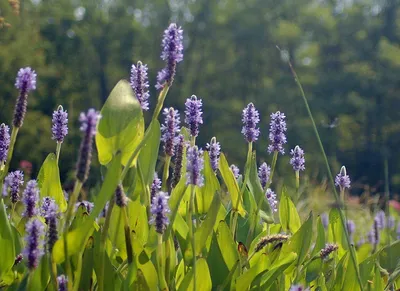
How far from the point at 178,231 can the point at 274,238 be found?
0.30 metres

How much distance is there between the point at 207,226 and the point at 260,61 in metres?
33.6

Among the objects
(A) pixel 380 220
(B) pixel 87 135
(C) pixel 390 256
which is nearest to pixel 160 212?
(B) pixel 87 135

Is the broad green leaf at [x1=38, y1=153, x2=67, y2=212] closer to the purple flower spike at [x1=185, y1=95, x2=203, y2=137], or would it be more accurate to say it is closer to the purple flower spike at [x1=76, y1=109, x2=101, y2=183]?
the purple flower spike at [x1=185, y1=95, x2=203, y2=137]

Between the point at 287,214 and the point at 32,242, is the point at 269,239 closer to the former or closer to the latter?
the point at 287,214

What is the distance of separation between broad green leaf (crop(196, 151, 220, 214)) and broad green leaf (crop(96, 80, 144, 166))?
0.45 m

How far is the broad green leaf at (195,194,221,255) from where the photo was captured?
1.61m

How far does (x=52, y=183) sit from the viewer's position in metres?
2.12

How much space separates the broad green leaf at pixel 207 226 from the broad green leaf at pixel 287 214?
0.51m

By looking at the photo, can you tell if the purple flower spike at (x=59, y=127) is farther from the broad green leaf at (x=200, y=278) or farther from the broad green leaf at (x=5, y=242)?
the broad green leaf at (x=200, y=278)

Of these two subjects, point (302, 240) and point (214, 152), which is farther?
point (214, 152)

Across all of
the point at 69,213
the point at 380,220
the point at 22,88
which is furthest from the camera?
the point at 380,220

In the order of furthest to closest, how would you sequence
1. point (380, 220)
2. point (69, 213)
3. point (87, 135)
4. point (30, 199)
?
point (380, 220)
point (30, 199)
point (69, 213)
point (87, 135)

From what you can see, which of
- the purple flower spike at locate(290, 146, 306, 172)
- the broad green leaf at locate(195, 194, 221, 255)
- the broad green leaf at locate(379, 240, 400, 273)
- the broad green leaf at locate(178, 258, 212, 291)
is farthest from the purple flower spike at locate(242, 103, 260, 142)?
the broad green leaf at locate(379, 240, 400, 273)

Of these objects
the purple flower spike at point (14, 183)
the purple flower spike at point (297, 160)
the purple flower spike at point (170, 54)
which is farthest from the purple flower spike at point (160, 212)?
the purple flower spike at point (297, 160)
